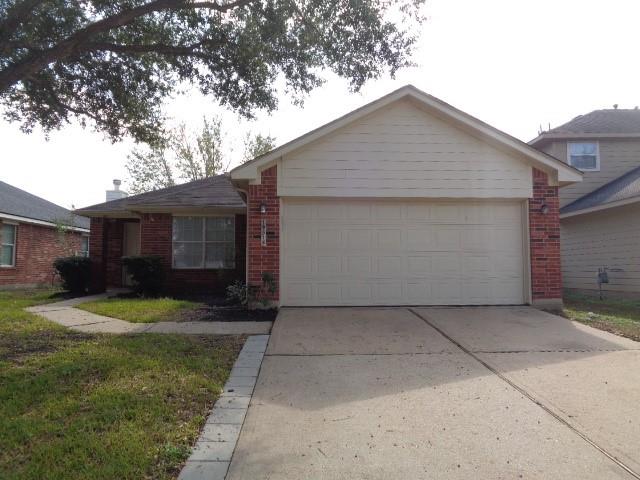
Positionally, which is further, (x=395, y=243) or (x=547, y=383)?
(x=395, y=243)

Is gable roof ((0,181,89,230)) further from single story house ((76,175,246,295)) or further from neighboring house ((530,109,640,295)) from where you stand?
neighboring house ((530,109,640,295))

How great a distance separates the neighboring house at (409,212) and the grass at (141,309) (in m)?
1.94

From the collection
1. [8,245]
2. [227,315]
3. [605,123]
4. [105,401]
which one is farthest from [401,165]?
[8,245]

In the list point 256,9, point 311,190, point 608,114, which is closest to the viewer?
point 256,9

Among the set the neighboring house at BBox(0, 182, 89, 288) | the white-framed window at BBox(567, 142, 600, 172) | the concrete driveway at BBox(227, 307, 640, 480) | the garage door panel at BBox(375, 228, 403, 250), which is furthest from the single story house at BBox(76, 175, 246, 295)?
the white-framed window at BBox(567, 142, 600, 172)

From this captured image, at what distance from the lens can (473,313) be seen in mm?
8188

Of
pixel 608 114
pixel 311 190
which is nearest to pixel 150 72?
pixel 311 190

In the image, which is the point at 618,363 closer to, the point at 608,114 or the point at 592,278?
the point at 592,278

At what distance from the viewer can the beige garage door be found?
889 centimetres

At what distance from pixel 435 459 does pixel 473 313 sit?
18.4 ft

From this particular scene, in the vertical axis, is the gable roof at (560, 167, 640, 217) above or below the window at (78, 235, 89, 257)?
above

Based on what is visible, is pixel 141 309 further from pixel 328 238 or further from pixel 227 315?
pixel 328 238

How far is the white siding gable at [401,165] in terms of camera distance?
8797mm

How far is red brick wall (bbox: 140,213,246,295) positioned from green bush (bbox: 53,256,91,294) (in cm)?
196
